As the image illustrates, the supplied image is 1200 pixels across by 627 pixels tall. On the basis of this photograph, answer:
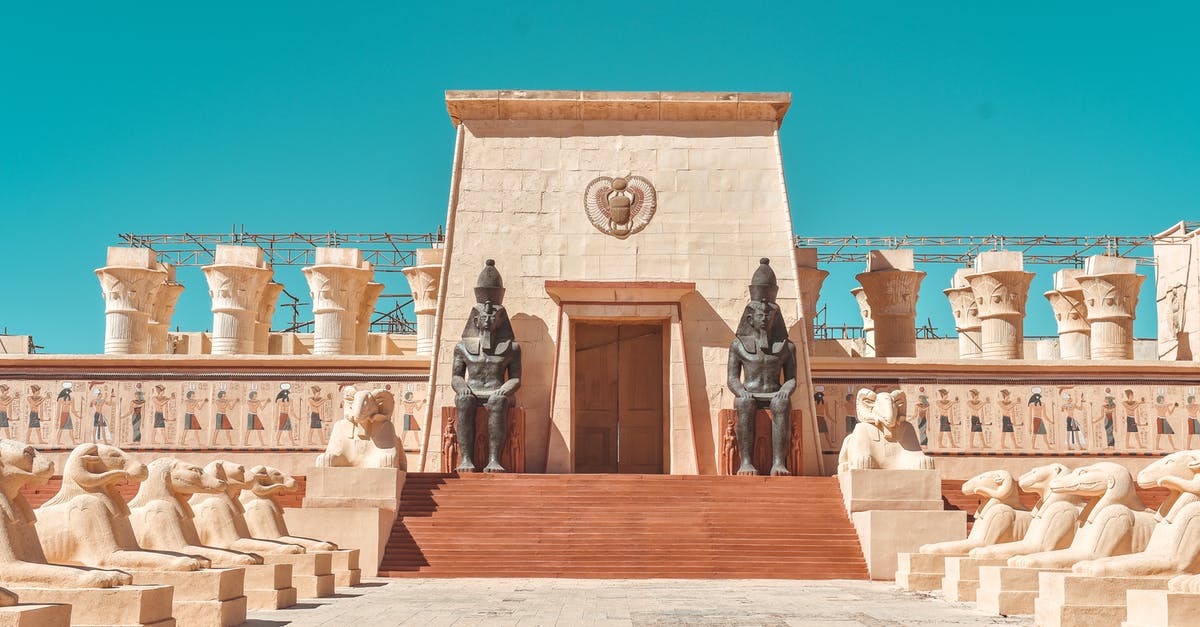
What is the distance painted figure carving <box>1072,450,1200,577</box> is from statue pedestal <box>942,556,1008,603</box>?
2.55m

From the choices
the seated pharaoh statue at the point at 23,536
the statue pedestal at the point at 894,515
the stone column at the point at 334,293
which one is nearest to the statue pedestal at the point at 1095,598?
the statue pedestal at the point at 894,515

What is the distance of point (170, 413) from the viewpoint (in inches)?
772

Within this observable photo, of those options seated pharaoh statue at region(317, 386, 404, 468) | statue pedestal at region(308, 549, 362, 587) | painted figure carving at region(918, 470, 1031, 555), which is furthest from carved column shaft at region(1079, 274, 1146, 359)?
statue pedestal at region(308, 549, 362, 587)

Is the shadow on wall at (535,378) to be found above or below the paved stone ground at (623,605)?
above

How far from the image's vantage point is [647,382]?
21203mm

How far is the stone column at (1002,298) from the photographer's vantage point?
29.2 meters

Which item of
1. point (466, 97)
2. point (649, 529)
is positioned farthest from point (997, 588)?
point (466, 97)

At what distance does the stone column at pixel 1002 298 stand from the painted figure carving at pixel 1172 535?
21032 mm

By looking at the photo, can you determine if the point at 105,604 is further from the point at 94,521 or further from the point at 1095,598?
the point at 1095,598

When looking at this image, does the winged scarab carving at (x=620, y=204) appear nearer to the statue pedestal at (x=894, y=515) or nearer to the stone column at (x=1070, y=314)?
the statue pedestal at (x=894, y=515)

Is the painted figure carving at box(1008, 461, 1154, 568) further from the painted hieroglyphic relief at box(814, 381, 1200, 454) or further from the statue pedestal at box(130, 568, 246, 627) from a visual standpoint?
the painted hieroglyphic relief at box(814, 381, 1200, 454)

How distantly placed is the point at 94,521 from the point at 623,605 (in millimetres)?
4084

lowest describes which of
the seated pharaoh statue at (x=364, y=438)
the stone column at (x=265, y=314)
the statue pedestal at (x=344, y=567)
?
the statue pedestal at (x=344, y=567)

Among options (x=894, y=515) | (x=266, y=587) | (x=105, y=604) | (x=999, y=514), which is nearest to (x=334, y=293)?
(x=894, y=515)
